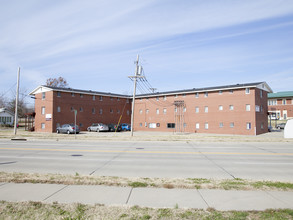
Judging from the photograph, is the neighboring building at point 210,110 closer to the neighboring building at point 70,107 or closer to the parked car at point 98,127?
the neighboring building at point 70,107

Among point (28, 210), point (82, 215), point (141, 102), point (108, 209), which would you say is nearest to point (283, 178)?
point (108, 209)

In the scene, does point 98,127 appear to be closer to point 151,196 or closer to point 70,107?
point 70,107

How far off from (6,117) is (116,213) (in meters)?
76.7

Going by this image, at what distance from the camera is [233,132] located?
37.7 meters

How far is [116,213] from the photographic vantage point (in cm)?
470

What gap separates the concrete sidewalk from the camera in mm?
5266

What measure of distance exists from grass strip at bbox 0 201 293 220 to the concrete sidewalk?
28cm

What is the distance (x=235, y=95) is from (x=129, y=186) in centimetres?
3566

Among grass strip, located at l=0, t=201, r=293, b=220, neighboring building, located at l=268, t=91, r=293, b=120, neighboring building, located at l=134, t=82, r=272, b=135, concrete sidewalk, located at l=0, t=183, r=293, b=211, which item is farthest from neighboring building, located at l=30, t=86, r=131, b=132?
neighboring building, located at l=268, t=91, r=293, b=120

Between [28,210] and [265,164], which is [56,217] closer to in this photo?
[28,210]

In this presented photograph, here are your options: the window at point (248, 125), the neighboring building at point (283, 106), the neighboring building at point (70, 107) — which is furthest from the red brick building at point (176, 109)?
the neighboring building at point (283, 106)

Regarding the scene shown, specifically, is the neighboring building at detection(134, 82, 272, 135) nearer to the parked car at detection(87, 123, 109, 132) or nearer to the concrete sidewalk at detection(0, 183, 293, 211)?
the parked car at detection(87, 123, 109, 132)

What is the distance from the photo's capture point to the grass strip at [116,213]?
179 inches

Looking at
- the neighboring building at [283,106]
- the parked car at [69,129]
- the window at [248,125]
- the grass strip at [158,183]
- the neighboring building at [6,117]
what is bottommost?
the grass strip at [158,183]
